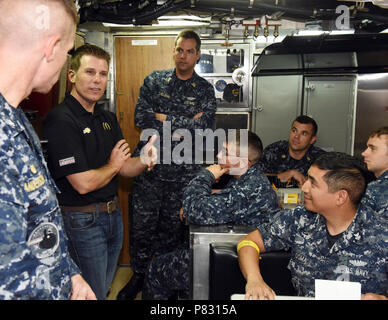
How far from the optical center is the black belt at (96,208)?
1.80 meters

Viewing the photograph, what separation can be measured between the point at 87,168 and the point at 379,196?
1.69 metres

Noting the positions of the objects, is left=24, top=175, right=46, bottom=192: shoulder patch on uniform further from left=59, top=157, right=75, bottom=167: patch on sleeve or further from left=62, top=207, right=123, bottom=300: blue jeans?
left=62, top=207, right=123, bottom=300: blue jeans

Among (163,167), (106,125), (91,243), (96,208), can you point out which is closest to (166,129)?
(163,167)

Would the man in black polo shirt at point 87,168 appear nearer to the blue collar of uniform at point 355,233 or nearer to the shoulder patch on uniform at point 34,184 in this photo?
the shoulder patch on uniform at point 34,184

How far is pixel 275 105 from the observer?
4.15 metres

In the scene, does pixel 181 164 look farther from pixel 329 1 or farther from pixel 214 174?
pixel 329 1

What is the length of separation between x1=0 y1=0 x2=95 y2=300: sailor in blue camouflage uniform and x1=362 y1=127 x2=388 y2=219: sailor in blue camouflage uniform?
6.10 ft

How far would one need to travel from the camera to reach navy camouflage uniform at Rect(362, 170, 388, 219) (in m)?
2.17

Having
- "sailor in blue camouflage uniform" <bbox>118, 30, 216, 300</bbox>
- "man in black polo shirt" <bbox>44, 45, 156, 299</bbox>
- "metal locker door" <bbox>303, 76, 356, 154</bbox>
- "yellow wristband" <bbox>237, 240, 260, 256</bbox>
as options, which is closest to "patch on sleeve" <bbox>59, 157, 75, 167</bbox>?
"man in black polo shirt" <bbox>44, 45, 156, 299</bbox>

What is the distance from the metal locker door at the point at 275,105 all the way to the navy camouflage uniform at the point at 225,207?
Answer: 6.29 feet

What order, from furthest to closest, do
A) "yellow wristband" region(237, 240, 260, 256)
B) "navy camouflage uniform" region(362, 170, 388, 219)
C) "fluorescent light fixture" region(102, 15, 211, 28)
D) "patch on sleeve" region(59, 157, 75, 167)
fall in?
1. "fluorescent light fixture" region(102, 15, 211, 28)
2. "navy camouflage uniform" region(362, 170, 388, 219)
3. "yellow wristband" region(237, 240, 260, 256)
4. "patch on sleeve" region(59, 157, 75, 167)

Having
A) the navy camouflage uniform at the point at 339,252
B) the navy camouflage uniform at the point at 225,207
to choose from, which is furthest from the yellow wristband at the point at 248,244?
the navy camouflage uniform at the point at 225,207
